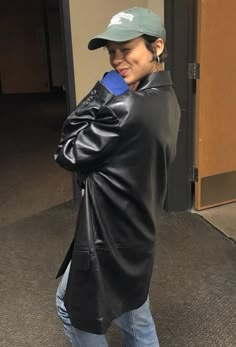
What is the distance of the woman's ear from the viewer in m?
0.98

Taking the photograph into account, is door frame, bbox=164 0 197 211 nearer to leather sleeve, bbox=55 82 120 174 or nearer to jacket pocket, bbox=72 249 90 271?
leather sleeve, bbox=55 82 120 174

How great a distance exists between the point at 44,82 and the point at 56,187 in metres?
6.55

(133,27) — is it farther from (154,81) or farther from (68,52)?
(68,52)

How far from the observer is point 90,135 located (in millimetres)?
942

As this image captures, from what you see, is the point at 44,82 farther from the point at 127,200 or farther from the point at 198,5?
the point at 127,200

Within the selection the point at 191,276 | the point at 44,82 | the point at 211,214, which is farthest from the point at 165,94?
the point at 44,82

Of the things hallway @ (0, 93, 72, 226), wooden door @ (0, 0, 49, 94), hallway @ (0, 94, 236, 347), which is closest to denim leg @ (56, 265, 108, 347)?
hallway @ (0, 94, 236, 347)

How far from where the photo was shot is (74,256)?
1.02 m

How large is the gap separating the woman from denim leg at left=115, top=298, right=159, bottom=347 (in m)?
0.13

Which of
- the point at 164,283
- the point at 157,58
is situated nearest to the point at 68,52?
the point at 164,283

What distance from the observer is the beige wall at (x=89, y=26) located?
8.77ft

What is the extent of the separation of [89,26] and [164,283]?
1.68m

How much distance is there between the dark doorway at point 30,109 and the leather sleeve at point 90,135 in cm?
201

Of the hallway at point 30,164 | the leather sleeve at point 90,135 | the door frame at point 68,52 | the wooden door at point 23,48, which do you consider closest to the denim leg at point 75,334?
the leather sleeve at point 90,135
